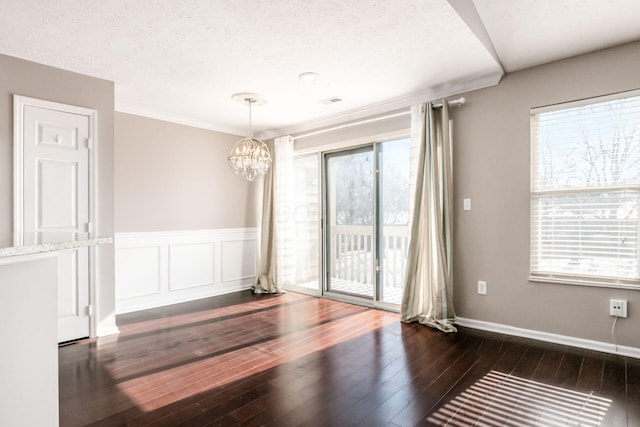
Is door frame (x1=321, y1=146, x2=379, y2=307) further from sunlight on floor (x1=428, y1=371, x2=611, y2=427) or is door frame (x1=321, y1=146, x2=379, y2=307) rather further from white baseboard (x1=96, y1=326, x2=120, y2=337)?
white baseboard (x1=96, y1=326, x2=120, y2=337)

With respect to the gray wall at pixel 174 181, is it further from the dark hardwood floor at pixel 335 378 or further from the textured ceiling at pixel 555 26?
the textured ceiling at pixel 555 26

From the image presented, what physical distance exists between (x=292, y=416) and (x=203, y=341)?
1.47 m

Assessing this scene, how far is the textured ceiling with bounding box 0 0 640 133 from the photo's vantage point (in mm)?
2189

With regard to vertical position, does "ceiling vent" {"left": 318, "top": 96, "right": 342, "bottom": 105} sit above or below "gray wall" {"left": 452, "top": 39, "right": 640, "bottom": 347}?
above

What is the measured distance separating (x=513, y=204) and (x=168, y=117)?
399 cm

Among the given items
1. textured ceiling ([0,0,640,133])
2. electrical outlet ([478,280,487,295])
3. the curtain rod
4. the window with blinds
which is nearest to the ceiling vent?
textured ceiling ([0,0,640,133])

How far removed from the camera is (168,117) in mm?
4332

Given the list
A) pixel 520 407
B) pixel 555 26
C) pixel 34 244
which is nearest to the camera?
pixel 34 244

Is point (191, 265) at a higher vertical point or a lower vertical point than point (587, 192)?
lower

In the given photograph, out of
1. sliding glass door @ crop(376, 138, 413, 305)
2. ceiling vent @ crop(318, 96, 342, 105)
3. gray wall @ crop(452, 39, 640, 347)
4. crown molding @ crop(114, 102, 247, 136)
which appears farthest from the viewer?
sliding glass door @ crop(376, 138, 413, 305)

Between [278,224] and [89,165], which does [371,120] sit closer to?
[278,224]

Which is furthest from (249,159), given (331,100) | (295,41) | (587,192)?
(587,192)

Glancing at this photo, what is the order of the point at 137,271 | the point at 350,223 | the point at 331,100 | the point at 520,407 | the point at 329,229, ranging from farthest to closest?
the point at 329,229 < the point at 350,223 < the point at 137,271 < the point at 331,100 < the point at 520,407

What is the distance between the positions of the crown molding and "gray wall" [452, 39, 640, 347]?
3.10 m
